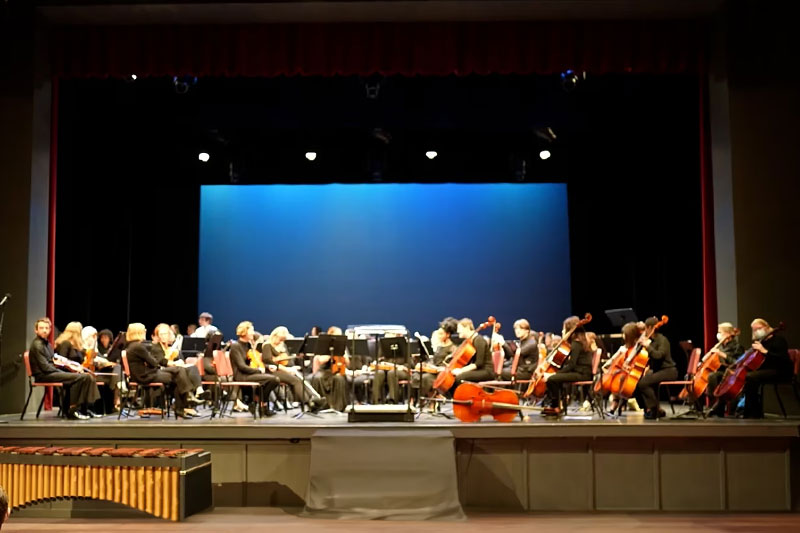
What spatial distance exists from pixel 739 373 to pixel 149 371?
558 centimetres

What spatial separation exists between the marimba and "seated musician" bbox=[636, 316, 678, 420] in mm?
4033

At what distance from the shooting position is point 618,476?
6988 mm

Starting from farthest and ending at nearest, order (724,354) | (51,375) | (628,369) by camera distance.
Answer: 1. (51,375)
2. (724,354)
3. (628,369)

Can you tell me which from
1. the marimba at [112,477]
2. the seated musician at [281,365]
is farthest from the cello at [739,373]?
the marimba at [112,477]

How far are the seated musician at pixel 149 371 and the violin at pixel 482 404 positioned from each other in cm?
279

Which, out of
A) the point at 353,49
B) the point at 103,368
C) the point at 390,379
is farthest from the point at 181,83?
the point at 390,379

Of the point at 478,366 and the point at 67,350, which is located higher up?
the point at 67,350

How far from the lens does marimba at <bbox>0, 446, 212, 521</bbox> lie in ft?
20.7

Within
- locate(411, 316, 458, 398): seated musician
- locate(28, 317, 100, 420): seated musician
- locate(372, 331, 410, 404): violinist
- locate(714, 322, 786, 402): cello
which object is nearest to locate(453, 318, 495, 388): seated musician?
locate(411, 316, 458, 398): seated musician

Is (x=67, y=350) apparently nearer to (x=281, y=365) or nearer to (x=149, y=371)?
(x=149, y=371)

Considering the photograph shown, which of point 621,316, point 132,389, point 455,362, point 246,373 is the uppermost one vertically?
point 621,316

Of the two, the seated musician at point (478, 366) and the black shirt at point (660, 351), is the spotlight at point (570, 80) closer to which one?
the seated musician at point (478, 366)

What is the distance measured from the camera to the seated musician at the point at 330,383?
977 centimetres

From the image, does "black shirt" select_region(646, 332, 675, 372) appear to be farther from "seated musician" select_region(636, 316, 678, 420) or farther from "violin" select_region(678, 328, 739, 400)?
"violin" select_region(678, 328, 739, 400)
